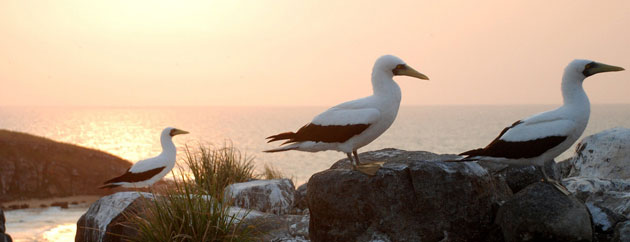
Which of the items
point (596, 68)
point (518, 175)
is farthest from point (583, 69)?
point (518, 175)

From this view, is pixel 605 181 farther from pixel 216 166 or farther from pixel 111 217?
pixel 216 166

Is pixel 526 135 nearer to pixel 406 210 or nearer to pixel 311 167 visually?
pixel 406 210

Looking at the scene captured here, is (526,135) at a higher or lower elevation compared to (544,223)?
higher

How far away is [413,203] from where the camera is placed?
25.6 ft

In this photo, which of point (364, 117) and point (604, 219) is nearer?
point (364, 117)

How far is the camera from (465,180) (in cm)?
777

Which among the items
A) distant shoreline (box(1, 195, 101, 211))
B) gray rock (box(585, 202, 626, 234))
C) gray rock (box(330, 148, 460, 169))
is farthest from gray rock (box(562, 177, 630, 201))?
distant shoreline (box(1, 195, 101, 211))

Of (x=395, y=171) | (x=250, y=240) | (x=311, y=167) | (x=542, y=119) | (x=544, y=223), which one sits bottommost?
(x=311, y=167)

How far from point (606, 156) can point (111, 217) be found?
9132mm

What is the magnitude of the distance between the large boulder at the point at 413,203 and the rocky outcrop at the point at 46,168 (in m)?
31.9

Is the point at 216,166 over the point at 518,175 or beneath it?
beneath

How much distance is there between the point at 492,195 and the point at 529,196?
599 millimetres

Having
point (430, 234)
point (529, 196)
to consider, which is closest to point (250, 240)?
point (430, 234)

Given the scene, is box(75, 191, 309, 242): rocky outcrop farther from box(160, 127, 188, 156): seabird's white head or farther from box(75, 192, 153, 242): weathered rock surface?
box(160, 127, 188, 156): seabird's white head
